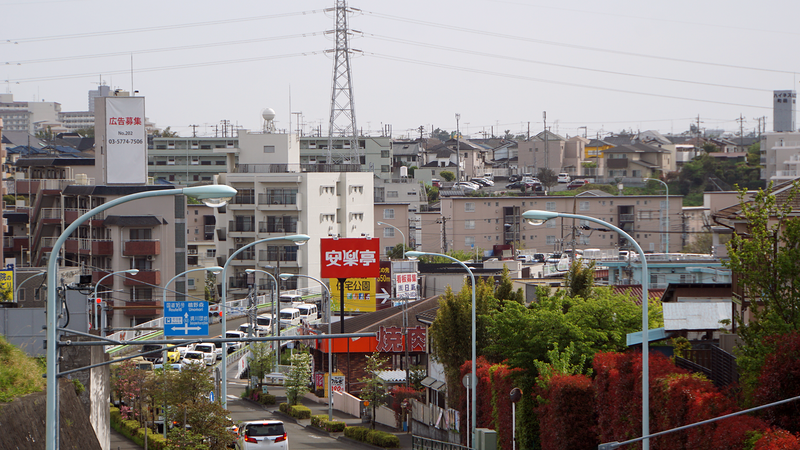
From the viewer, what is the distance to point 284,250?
75500mm

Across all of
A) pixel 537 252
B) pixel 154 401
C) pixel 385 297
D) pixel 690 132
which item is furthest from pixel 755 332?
pixel 690 132

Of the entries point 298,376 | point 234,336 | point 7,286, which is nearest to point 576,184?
point 234,336

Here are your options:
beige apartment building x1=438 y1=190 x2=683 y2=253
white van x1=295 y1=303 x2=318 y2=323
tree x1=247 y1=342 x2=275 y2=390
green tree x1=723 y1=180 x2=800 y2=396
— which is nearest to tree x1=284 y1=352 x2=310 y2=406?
tree x1=247 y1=342 x2=275 y2=390

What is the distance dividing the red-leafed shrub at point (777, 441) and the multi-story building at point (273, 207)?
63068 mm

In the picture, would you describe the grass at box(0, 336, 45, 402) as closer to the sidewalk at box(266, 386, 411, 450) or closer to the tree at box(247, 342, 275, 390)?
the sidewalk at box(266, 386, 411, 450)

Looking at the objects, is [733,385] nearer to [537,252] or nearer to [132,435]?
[132,435]

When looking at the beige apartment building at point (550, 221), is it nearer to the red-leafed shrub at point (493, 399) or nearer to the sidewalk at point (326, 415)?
the sidewalk at point (326, 415)

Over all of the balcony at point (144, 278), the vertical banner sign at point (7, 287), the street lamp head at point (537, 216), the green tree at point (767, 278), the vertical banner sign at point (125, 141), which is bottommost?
the balcony at point (144, 278)

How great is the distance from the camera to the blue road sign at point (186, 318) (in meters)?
32.2

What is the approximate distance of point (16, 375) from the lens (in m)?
21.7

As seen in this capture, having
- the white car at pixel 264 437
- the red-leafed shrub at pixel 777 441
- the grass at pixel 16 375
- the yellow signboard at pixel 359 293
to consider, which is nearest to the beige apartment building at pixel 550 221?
the yellow signboard at pixel 359 293

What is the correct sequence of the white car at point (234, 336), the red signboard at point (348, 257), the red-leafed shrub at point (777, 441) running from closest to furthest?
the red-leafed shrub at point (777, 441) → the red signboard at point (348, 257) → the white car at point (234, 336)

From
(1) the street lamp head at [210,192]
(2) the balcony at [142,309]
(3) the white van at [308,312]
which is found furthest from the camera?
(3) the white van at [308,312]

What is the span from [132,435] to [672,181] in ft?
310
